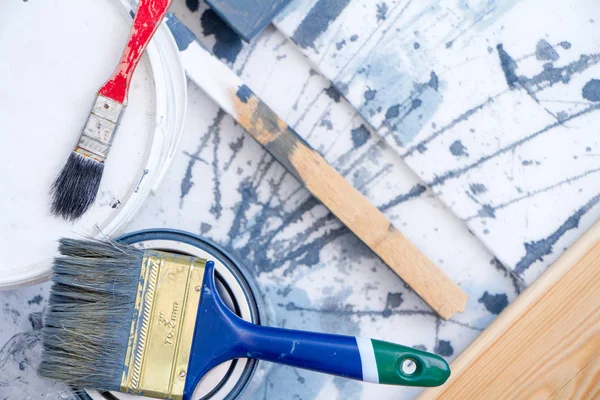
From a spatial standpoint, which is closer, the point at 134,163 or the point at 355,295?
the point at 134,163

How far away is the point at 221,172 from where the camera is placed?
94 centimetres

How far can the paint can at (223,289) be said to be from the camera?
79 centimetres

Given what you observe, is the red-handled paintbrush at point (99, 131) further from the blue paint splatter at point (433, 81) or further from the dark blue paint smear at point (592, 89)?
the dark blue paint smear at point (592, 89)

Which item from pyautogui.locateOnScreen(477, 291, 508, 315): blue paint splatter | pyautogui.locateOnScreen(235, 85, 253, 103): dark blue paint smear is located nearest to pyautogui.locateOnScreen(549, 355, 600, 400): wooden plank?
pyautogui.locateOnScreen(477, 291, 508, 315): blue paint splatter

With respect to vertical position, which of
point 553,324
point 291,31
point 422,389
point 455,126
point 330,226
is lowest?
point 422,389

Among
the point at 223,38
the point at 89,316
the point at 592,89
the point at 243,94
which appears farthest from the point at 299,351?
the point at 592,89

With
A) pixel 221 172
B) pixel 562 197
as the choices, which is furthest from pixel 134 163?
pixel 562 197

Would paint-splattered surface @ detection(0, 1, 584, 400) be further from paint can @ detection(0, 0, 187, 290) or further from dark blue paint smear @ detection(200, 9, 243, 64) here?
paint can @ detection(0, 0, 187, 290)

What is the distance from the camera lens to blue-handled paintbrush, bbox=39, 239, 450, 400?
701 millimetres

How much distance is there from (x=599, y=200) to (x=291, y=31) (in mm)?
527

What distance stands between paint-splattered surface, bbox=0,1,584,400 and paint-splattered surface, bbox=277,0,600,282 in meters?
0.03

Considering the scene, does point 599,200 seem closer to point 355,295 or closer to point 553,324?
point 553,324

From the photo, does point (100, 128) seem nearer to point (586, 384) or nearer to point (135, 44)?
point (135, 44)

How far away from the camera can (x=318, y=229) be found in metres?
0.94
